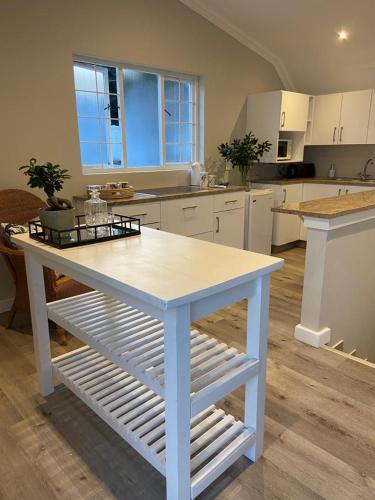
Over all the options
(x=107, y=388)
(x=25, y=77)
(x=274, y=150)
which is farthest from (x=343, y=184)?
(x=107, y=388)

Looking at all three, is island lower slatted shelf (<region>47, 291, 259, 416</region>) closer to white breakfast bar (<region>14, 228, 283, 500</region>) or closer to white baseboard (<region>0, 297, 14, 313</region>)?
white breakfast bar (<region>14, 228, 283, 500</region>)

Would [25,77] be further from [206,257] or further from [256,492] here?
[256,492]

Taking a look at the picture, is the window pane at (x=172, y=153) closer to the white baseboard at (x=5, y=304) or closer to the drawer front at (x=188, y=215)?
the drawer front at (x=188, y=215)

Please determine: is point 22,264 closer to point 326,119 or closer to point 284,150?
point 284,150

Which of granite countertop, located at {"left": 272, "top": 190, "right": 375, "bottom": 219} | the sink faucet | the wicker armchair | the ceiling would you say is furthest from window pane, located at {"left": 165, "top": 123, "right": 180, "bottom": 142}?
the sink faucet

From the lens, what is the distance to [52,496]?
1426mm

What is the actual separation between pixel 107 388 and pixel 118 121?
2746mm

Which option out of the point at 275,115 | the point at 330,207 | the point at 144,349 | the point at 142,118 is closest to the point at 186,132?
the point at 142,118

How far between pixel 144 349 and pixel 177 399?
40cm

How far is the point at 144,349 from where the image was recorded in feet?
5.01

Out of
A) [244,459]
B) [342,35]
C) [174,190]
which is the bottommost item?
[244,459]

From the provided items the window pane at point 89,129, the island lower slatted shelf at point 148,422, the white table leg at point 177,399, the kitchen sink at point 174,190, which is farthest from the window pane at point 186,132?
the white table leg at point 177,399

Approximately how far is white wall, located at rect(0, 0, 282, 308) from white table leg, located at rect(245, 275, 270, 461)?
234 centimetres

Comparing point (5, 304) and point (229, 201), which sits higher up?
point (229, 201)
